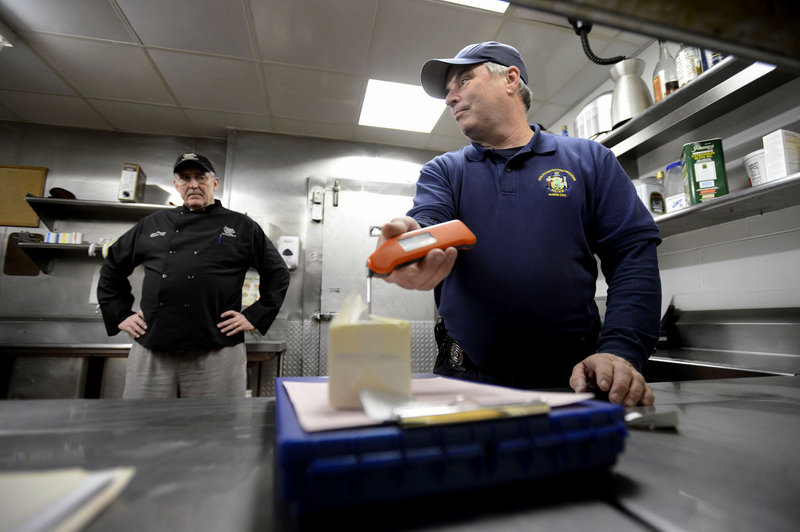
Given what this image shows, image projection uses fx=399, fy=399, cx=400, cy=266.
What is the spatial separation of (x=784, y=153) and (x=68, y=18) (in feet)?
12.3

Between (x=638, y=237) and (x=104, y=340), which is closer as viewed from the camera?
(x=638, y=237)

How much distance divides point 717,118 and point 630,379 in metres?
2.04

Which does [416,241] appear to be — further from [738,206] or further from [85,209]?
[85,209]

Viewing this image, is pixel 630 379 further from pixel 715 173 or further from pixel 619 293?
pixel 715 173

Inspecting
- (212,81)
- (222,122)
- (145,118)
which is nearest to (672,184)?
(212,81)

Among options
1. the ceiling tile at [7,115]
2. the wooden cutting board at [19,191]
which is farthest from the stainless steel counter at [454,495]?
the ceiling tile at [7,115]

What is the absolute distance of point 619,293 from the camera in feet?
3.29

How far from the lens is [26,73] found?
295cm

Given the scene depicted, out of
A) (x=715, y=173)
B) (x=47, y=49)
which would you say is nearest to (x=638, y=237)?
(x=715, y=173)

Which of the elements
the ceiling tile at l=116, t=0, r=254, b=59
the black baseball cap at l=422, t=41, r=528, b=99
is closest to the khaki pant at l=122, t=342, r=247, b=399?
the black baseball cap at l=422, t=41, r=528, b=99

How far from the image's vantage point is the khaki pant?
6.70 ft

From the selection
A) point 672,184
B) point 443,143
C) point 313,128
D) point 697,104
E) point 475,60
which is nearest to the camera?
point 475,60

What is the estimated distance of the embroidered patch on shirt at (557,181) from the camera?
111 cm

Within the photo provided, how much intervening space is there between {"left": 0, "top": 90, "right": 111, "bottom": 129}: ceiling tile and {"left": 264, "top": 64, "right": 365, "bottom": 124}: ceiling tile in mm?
1592
